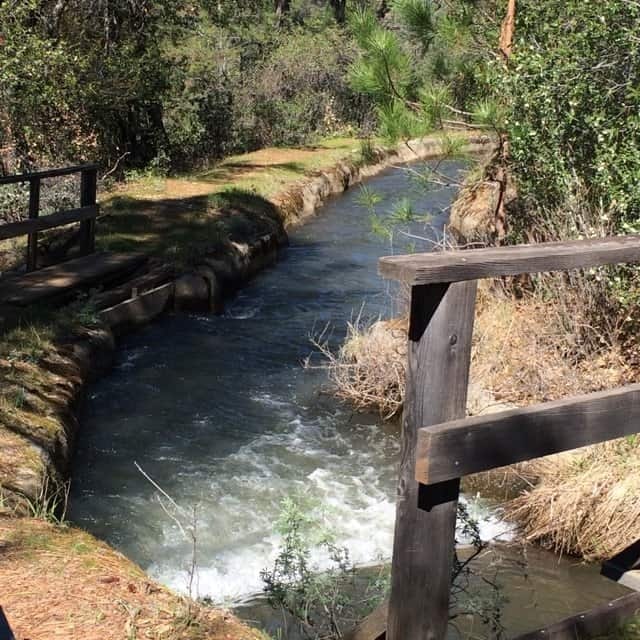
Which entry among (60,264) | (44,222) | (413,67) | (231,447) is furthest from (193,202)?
(231,447)

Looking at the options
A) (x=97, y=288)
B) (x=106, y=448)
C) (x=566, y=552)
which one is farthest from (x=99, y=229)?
(x=566, y=552)

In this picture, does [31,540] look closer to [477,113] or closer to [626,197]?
[626,197]

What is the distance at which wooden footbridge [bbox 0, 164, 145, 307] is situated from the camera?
9477 millimetres

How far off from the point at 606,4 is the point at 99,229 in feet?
26.3

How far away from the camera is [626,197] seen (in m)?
7.25

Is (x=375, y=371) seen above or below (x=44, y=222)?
Result: below

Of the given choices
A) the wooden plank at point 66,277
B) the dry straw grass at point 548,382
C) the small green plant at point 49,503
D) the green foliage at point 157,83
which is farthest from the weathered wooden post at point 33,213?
the small green plant at point 49,503

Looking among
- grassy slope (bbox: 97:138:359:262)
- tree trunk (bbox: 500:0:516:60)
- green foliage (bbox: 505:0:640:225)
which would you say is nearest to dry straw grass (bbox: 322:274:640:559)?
green foliage (bbox: 505:0:640:225)

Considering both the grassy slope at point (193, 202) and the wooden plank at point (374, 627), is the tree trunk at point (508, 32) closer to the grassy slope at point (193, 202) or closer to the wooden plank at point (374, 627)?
the grassy slope at point (193, 202)

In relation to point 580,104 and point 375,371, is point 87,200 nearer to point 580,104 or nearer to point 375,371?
point 375,371

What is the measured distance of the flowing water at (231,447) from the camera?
6.30 m

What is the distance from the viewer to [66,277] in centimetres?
1006

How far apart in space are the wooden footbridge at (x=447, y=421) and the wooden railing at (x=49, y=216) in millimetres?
7271

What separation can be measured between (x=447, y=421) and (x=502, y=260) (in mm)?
482
